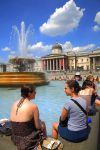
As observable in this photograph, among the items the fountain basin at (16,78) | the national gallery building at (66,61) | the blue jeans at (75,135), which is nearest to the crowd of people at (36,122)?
the blue jeans at (75,135)

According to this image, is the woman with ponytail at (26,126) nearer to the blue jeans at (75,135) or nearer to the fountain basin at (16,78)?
the blue jeans at (75,135)

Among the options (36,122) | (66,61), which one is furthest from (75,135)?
(66,61)

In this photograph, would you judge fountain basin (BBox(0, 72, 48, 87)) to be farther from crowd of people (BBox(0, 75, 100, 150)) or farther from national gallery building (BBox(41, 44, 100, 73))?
national gallery building (BBox(41, 44, 100, 73))

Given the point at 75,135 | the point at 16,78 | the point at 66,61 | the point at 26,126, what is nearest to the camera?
the point at 26,126

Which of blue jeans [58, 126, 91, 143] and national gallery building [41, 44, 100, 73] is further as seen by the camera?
national gallery building [41, 44, 100, 73]

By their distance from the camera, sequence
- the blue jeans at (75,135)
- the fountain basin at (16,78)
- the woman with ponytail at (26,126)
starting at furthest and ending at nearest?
1. the fountain basin at (16,78)
2. the blue jeans at (75,135)
3. the woman with ponytail at (26,126)

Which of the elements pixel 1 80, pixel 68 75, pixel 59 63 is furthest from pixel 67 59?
pixel 1 80

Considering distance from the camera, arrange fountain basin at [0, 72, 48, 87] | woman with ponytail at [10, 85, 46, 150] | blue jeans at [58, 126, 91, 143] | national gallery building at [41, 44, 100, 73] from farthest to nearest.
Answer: national gallery building at [41, 44, 100, 73], fountain basin at [0, 72, 48, 87], blue jeans at [58, 126, 91, 143], woman with ponytail at [10, 85, 46, 150]

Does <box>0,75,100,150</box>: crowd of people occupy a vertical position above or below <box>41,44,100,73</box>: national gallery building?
below

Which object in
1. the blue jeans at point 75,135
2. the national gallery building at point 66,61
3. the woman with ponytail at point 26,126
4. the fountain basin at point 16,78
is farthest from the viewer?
the national gallery building at point 66,61

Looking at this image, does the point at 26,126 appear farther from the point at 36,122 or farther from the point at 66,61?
the point at 66,61

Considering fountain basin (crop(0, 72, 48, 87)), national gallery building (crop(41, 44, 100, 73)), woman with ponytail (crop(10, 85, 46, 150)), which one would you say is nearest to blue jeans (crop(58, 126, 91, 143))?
woman with ponytail (crop(10, 85, 46, 150))

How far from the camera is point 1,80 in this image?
963 inches

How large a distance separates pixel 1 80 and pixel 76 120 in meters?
20.7
